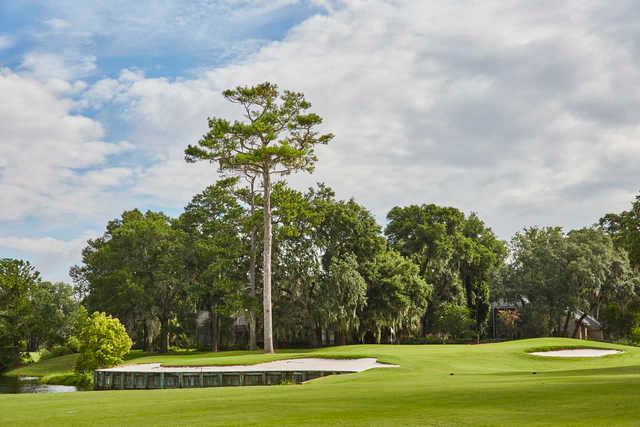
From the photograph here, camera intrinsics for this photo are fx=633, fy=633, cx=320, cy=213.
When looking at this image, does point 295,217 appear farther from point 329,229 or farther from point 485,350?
point 485,350

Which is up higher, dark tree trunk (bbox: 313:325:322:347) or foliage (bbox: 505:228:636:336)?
foliage (bbox: 505:228:636:336)

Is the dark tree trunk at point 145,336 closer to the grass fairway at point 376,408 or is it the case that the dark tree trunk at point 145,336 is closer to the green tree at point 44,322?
the green tree at point 44,322

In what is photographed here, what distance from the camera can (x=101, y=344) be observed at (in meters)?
37.3

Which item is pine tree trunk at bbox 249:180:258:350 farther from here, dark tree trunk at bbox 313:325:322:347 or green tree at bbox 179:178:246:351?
dark tree trunk at bbox 313:325:322:347

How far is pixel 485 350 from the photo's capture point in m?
35.1

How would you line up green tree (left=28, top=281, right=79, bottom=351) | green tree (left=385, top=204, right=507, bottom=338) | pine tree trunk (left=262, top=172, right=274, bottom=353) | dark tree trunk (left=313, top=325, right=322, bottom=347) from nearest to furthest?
pine tree trunk (left=262, top=172, right=274, bottom=353) < dark tree trunk (left=313, top=325, right=322, bottom=347) < green tree (left=28, top=281, right=79, bottom=351) < green tree (left=385, top=204, right=507, bottom=338)

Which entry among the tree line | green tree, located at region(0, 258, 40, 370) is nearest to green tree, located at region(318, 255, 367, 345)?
the tree line

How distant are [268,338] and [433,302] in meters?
23.1

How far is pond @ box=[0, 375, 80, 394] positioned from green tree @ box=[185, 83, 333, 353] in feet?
43.0

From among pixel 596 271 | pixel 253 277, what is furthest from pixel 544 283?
pixel 253 277

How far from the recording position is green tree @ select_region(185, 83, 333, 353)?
142ft

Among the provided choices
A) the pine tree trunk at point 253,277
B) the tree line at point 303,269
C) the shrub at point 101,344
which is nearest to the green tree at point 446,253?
the tree line at point 303,269

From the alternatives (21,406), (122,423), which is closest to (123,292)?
(21,406)

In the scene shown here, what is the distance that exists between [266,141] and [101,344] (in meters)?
17.0
